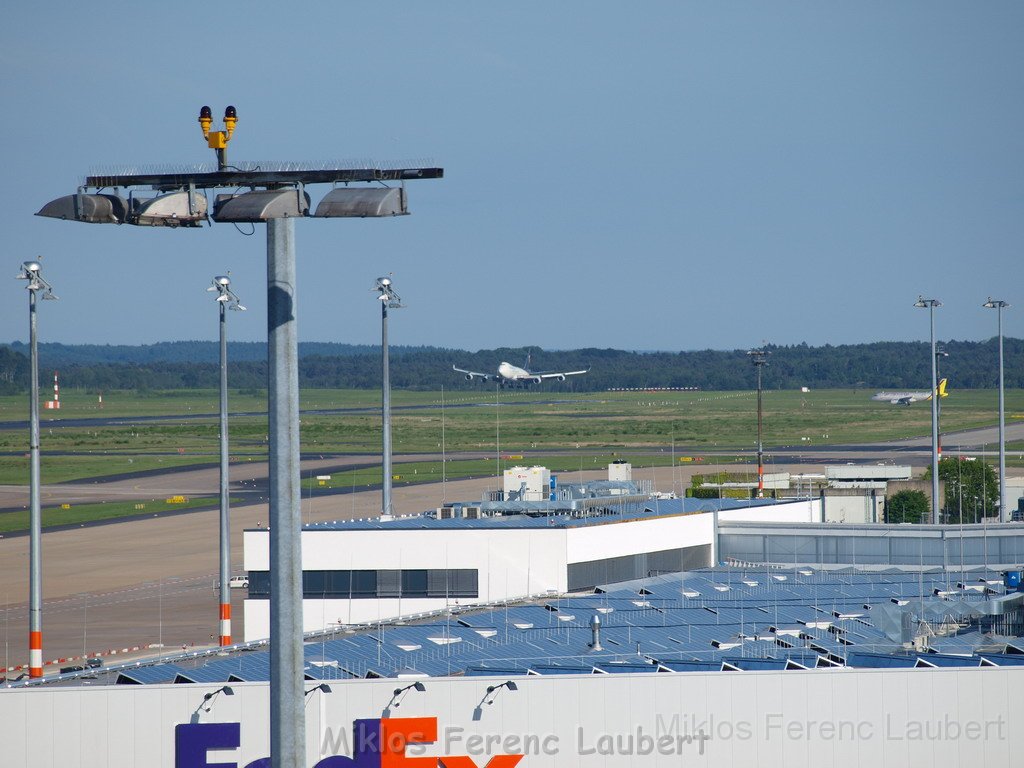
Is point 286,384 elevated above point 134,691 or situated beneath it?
elevated above

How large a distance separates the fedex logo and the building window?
28620 millimetres

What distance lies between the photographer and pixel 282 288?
18.0m

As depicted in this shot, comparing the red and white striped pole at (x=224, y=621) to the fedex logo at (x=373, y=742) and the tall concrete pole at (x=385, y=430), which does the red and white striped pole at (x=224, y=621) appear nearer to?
the tall concrete pole at (x=385, y=430)

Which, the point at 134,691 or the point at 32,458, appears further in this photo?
the point at 32,458

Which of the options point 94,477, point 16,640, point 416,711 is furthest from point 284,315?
point 94,477

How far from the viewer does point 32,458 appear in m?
51.7

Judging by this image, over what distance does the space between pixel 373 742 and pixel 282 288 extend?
17.4m

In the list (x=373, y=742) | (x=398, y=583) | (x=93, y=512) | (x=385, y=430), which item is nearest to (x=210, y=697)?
(x=373, y=742)

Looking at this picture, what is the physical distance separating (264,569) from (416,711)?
96.8 ft

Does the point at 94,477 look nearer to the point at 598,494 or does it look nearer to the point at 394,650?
the point at 598,494

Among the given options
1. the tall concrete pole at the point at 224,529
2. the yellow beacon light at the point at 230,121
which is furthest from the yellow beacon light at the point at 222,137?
the tall concrete pole at the point at 224,529

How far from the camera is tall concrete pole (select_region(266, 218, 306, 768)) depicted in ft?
59.4

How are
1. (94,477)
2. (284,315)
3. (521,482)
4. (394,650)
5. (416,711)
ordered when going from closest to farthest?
(284,315) < (416,711) < (394,650) < (521,482) < (94,477)

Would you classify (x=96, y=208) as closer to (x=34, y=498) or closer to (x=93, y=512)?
(x=34, y=498)
